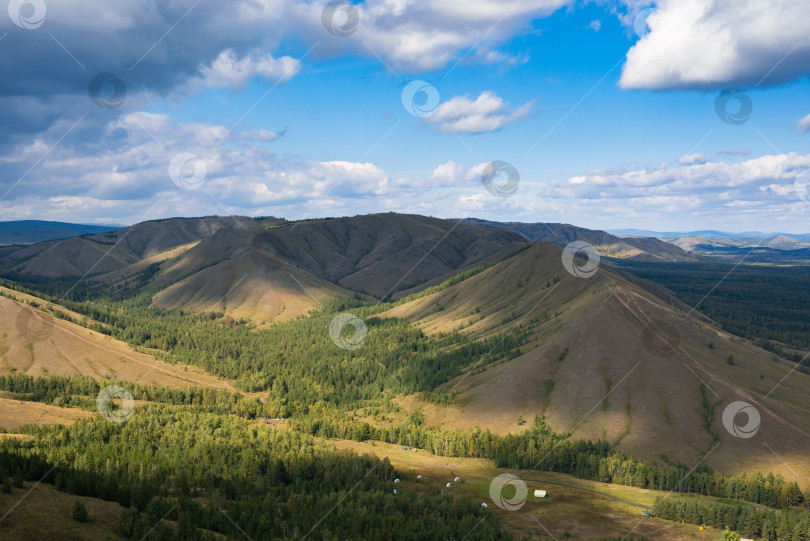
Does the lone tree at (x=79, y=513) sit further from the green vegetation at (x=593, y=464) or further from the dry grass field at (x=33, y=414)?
the green vegetation at (x=593, y=464)

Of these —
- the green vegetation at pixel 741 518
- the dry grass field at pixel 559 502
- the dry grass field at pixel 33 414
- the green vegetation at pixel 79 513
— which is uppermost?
the green vegetation at pixel 79 513

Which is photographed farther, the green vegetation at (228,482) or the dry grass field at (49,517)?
the green vegetation at (228,482)

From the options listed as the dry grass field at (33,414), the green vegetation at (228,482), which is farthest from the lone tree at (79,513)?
the dry grass field at (33,414)

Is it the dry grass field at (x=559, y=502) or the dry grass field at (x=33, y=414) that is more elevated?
the dry grass field at (x=33, y=414)

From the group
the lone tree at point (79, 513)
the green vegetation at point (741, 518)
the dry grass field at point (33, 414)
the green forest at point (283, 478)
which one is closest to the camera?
the lone tree at point (79, 513)

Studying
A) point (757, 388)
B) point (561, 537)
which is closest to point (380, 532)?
point (561, 537)

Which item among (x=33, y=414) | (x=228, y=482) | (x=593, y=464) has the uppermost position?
(x=33, y=414)

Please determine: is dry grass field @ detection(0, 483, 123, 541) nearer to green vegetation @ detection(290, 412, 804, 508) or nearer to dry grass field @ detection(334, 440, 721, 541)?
dry grass field @ detection(334, 440, 721, 541)

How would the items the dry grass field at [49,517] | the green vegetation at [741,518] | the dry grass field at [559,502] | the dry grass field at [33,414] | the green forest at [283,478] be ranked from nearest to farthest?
1. the dry grass field at [49,517]
2. the green forest at [283,478]
3. the green vegetation at [741,518]
4. the dry grass field at [559,502]
5. the dry grass field at [33,414]

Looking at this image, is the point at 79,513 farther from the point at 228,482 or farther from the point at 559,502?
the point at 559,502

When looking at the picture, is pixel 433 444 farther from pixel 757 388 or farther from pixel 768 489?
pixel 757 388

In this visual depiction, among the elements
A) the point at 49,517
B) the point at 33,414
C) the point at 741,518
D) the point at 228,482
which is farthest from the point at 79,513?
the point at 741,518
